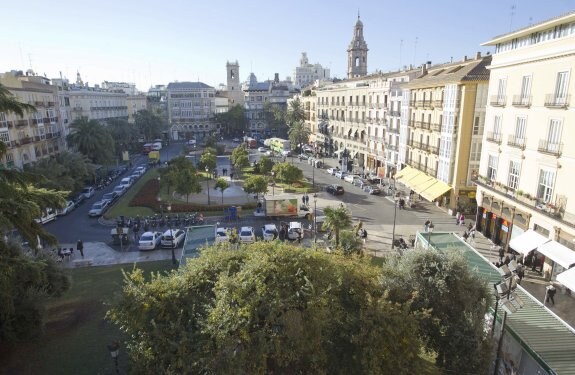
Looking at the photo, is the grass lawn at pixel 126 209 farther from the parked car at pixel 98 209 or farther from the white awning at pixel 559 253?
the white awning at pixel 559 253

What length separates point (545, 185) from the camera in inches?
960

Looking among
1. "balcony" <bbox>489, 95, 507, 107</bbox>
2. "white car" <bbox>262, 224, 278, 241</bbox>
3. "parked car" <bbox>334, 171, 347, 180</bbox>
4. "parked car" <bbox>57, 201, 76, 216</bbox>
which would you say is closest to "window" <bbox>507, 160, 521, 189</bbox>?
"balcony" <bbox>489, 95, 507, 107</bbox>

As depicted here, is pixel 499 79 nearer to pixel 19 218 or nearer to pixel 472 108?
pixel 472 108

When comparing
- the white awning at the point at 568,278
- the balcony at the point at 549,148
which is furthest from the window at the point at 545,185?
the white awning at the point at 568,278

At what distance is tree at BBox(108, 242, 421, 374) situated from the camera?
1004 centimetres

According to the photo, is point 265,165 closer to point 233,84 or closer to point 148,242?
point 148,242

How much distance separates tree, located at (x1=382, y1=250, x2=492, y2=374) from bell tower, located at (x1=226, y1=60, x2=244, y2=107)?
126 metres

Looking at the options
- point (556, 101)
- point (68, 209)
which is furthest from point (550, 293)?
point (68, 209)

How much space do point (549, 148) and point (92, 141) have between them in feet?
179

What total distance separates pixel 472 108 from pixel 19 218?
3564cm

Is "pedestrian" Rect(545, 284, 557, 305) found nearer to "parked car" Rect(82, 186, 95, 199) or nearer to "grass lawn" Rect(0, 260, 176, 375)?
Result: "grass lawn" Rect(0, 260, 176, 375)

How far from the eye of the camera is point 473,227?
32.2 m

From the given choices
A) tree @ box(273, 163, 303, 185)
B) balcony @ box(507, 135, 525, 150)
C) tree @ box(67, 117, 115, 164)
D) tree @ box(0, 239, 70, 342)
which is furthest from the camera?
tree @ box(67, 117, 115, 164)

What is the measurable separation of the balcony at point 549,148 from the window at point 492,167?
18.2ft
